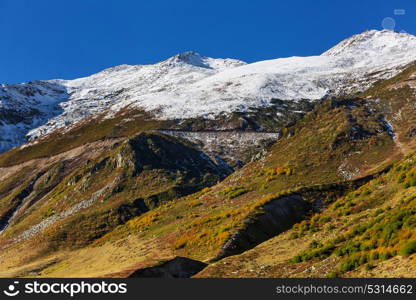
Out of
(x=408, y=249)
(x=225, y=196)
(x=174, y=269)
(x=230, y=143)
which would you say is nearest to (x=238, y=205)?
(x=225, y=196)

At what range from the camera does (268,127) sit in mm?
129625

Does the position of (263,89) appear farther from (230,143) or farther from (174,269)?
(174,269)

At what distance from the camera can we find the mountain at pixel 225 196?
32.3 metres

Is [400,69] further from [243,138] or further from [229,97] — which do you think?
[243,138]

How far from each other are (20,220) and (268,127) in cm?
6868

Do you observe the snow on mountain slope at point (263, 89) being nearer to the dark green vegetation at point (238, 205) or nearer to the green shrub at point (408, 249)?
the dark green vegetation at point (238, 205)

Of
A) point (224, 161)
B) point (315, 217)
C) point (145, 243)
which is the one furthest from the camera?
point (224, 161)

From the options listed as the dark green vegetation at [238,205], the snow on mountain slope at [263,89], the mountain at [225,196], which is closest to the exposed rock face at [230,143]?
the mountain at [225,196]

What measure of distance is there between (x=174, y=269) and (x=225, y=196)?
25952 millimetres

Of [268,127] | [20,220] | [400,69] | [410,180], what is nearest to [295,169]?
[410,180]

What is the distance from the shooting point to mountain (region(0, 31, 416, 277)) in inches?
1273

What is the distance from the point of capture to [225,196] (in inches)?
2360

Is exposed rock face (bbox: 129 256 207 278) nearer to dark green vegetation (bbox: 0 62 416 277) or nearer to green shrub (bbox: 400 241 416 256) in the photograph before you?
dark green vegetation (bbox: 0 62 416 277)

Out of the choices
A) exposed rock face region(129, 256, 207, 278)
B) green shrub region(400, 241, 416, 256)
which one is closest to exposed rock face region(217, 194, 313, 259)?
exposed rock face region(129, 256, 207, 278)
